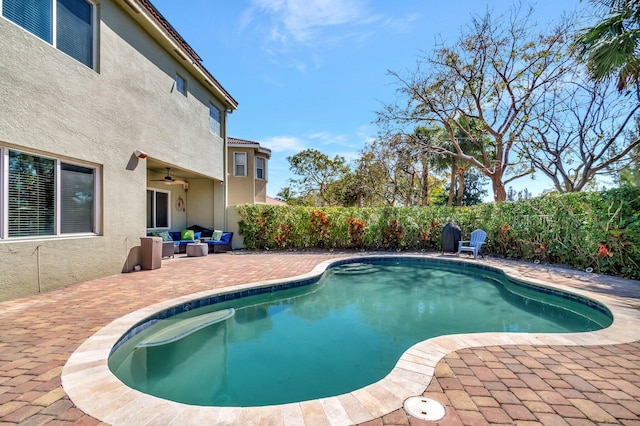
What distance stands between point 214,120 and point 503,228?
14309mm

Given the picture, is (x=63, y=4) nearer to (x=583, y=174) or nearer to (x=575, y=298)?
(x=575, y=298)

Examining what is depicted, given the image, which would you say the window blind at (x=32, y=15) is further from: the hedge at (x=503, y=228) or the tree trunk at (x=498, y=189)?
the tree trunk at (x=498, y=189)

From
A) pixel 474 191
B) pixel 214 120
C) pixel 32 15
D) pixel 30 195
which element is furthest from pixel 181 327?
pixel 474 191

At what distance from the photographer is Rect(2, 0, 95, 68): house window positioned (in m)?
6.09

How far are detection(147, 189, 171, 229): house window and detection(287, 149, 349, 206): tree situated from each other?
23256 millimetres

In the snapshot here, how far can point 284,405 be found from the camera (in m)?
2.86

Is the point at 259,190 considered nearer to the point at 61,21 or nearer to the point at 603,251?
the point at 61,21

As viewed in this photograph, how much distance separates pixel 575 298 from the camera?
6.98 m

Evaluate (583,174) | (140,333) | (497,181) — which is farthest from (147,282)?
(583,174)

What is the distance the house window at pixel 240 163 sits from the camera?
2117cm

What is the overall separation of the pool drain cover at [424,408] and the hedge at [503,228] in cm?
958

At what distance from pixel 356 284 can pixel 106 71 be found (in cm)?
929

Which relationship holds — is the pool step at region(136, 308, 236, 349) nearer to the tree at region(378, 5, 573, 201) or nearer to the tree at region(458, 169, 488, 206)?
the tree at region(378, 5, 573, 201)

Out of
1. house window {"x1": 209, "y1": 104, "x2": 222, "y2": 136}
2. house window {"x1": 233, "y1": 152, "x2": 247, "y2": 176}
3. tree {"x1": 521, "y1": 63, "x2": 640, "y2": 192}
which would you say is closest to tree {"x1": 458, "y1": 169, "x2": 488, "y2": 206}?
tree {"x1": 521, "y1": 63, "x2": 640, "y2": 192}
